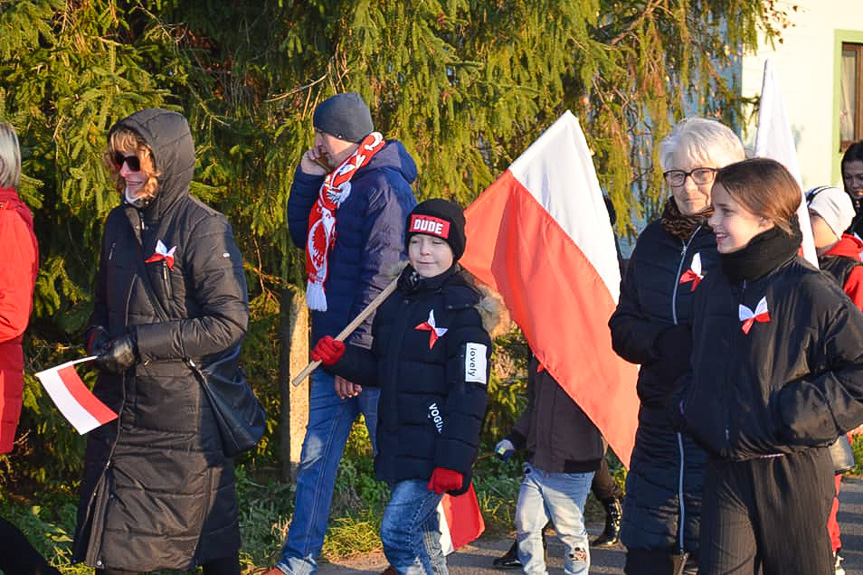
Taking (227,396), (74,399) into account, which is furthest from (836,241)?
(74,399)

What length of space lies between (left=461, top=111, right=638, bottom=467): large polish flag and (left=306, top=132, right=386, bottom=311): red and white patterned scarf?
79 cm

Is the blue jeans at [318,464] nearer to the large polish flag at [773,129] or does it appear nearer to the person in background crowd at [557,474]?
the person in background crowd at [557,474]

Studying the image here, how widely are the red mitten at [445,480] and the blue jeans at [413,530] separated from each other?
0.65 ft

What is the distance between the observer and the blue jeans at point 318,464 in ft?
17.8

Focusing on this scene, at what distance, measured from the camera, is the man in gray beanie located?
5391mm

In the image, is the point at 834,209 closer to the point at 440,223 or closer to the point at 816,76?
the point at 440,223

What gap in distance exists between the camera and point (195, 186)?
22.4 ft

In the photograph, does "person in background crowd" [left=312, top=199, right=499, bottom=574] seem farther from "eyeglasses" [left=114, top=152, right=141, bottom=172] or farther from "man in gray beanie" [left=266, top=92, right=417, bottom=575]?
"eyeglasses" [left=114, top=152, right=141, bottom=172]

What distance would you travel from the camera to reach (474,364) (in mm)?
4672

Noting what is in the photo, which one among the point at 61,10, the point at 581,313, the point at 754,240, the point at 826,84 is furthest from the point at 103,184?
the point at 826,84

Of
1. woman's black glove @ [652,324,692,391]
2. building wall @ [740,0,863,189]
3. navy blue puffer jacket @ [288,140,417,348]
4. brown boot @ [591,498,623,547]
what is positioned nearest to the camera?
woman's black glove @ [652,324,692,391]

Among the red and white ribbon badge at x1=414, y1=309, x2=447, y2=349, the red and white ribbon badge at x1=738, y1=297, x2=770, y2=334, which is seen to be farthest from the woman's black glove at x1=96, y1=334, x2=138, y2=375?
the red and white ribbon badge at x1=738, y1=297, x2=770, y2=334

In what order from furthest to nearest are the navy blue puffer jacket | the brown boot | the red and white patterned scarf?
the brown boot
the red and white patterned scarf
the navy blue puffer jacket

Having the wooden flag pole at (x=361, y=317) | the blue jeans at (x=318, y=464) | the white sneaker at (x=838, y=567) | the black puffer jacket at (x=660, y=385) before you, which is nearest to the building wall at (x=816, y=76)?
the white sneaker at (x=838, y=567)
